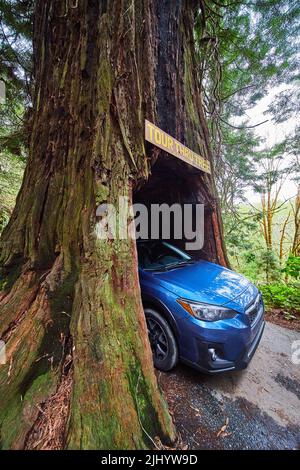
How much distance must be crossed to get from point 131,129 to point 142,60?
110cm

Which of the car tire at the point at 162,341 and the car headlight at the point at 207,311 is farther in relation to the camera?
the car tire at the point at 162,341

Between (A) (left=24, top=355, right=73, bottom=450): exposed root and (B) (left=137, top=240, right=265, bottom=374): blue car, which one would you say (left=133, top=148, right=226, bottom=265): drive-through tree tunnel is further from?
(A) (left=24, top=355, right=73, bottom=450): exposed root

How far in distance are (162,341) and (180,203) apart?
2832mm

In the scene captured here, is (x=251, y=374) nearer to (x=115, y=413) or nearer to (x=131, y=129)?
(x=115, y=413)

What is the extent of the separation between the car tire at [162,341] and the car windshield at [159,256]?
68 centimetres

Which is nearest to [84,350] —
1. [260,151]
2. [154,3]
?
[154,3]

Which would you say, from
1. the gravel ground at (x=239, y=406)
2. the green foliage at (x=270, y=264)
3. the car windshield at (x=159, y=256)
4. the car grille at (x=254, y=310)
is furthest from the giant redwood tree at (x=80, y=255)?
the green foliage at (x=270, y=264)

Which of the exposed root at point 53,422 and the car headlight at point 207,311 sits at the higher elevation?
the car headlight at point 207,311

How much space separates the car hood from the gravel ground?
97 cm

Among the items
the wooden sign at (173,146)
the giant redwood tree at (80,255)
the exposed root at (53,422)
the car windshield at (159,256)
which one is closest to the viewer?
the exposed root at (53,422)

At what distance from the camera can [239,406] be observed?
2164 mm

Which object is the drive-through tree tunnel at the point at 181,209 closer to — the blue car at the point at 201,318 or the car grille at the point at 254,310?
the blue car at the point at 201,318

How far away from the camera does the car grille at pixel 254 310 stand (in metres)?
2.44

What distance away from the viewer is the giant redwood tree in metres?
→ 1.48
